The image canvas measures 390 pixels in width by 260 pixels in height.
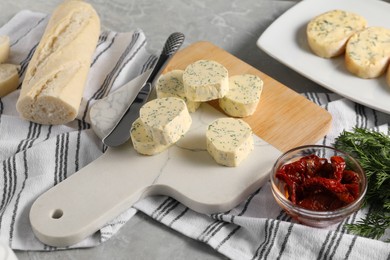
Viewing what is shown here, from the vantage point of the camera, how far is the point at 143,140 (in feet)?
7.99

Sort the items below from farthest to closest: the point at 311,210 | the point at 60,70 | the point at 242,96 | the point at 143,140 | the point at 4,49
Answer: the point at 4,49
the point at 60,70
the point at 242,96
the point at 143,140
the point at 311,210

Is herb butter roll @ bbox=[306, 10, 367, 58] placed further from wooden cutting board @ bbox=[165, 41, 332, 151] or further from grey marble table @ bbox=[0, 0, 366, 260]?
wooden cutting board @ bbox=[165, 41, 332, 151]

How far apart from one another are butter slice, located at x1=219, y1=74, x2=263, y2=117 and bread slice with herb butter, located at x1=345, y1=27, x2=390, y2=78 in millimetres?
408

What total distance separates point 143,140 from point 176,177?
6.9 inches

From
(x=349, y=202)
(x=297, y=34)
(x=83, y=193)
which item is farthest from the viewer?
(x=297, y=34)

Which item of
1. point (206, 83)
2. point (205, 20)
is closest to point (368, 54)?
point (206, 83)

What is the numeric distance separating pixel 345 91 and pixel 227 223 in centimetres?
75

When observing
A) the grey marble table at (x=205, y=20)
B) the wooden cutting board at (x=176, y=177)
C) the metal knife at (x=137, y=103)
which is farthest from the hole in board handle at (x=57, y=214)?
the grey marble table at (x=205, y=20)

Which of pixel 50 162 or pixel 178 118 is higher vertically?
pixel 178 118

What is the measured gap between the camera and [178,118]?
2396mm

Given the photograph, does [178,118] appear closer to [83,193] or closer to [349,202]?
[83,193]

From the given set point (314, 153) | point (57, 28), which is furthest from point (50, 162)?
point (314, 153)

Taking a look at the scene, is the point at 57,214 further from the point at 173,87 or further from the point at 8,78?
the point at 8,78

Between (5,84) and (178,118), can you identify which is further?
(5,84)
